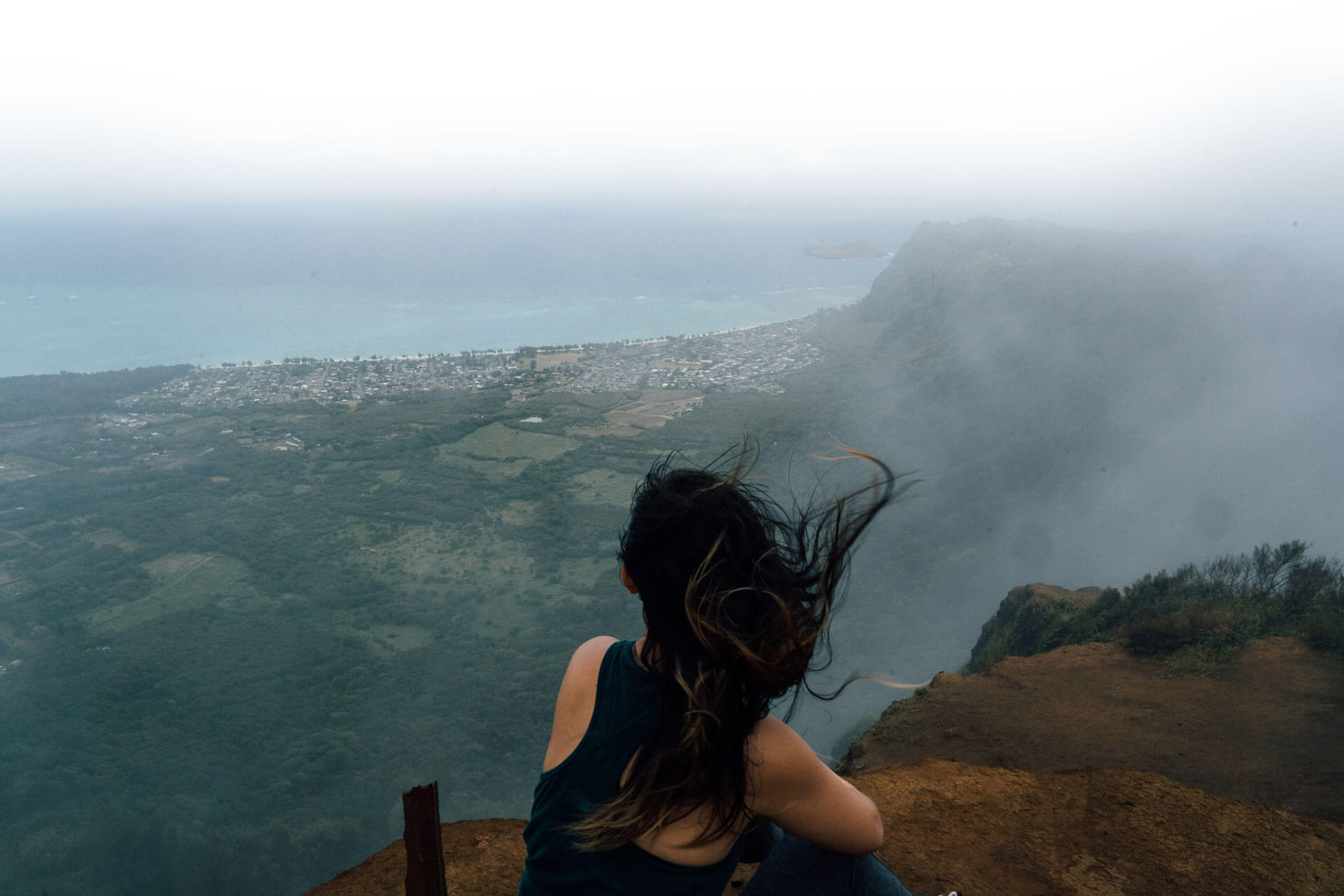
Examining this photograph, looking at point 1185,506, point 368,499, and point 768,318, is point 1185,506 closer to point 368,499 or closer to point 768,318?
point 368,499

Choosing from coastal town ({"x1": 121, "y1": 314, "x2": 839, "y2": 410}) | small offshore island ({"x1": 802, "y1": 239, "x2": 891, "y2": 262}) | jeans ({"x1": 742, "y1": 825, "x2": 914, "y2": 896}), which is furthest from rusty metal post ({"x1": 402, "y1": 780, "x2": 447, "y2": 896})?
small offshore island ({"x1": 802, "y1": 239, "x2": 891, "y2": 262})

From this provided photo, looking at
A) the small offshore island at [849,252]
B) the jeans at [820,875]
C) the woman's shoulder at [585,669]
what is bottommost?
the jeans at [820,875]

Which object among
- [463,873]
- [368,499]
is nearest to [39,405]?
[368,499]

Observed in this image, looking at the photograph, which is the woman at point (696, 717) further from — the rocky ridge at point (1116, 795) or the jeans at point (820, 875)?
the rocky ridge at point (1116, 795)

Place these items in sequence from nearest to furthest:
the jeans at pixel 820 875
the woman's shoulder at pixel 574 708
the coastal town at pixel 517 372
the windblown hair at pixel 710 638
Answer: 1. the windblown hair at pixel 710 638
2. the woman's shoulder at pixel 574 708
3. the jeans at pixel 820 875
4. the coastal town at pixel 517 372

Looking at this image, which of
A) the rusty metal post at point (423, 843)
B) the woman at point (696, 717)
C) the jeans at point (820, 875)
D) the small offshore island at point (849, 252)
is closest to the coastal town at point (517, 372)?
the rusty metal post at point (423, 843)

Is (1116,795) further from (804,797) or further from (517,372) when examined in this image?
(517,372)
